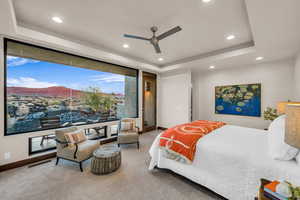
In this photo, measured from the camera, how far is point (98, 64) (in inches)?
154

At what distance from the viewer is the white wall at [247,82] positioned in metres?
3.62

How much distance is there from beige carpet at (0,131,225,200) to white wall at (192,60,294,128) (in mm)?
3370

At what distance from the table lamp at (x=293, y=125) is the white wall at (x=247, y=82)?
152 inches

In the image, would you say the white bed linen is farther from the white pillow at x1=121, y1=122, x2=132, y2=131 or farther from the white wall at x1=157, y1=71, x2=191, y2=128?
the white wall at x1=157, y1=71, x2=191, y2=128

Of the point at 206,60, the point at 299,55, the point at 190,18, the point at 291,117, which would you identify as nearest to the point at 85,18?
the point at 190,18

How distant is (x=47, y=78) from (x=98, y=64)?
54.0 inches

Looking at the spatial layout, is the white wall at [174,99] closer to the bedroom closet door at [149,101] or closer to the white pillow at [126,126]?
the bedroom closet door at [149,101]

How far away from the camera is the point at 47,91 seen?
3.09 m

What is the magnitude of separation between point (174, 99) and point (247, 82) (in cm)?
259

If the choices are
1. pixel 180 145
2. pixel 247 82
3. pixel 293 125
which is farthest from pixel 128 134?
pixel 247 82

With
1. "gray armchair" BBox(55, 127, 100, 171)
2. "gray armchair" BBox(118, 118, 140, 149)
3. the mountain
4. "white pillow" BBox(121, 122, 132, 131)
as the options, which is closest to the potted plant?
"gray armchair" BBox(118, 118, 140, 149)

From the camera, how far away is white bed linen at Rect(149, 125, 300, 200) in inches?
54.7

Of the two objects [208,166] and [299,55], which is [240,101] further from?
[208,166]

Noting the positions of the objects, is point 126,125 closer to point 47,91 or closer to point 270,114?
point 47,91
